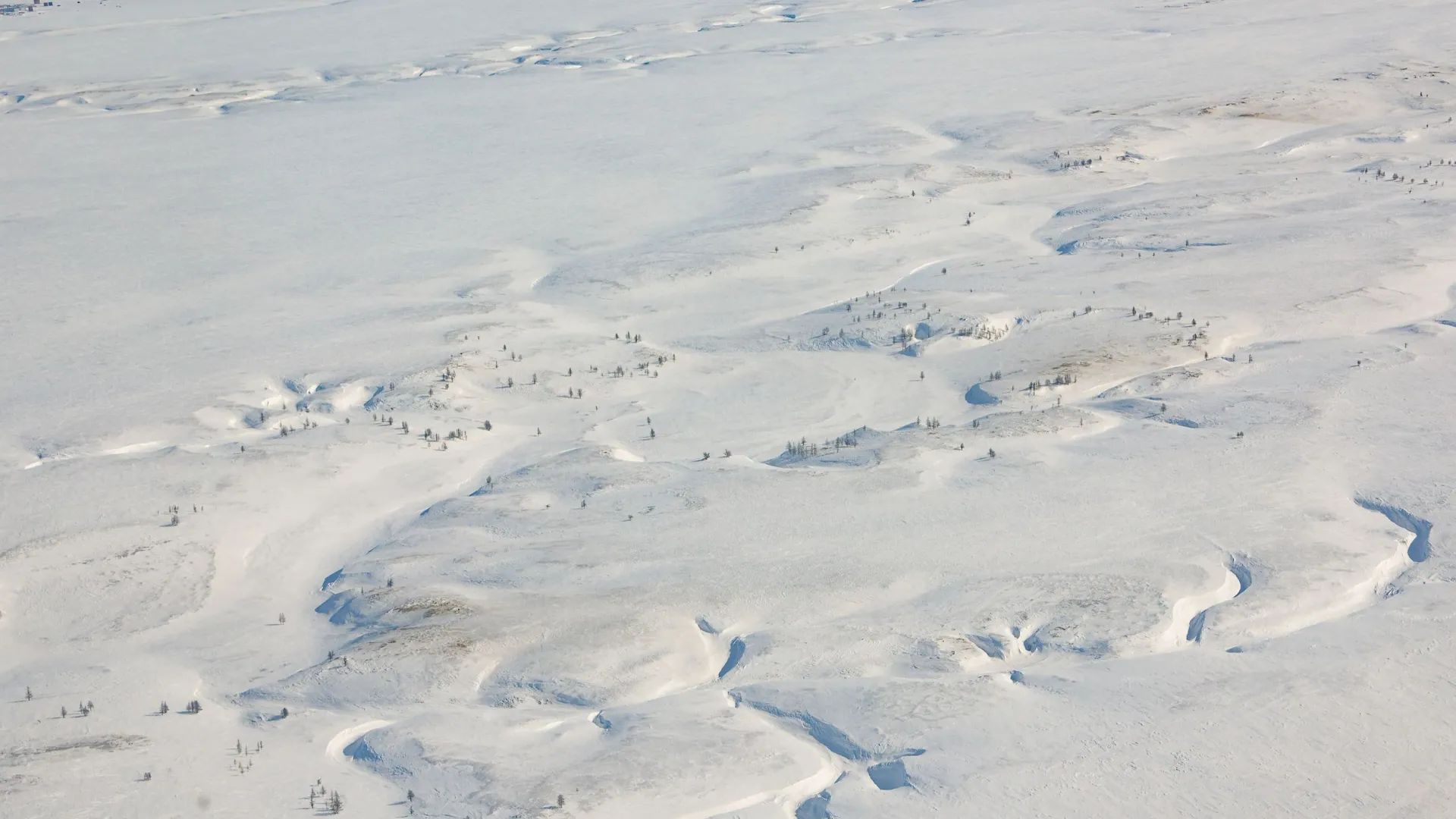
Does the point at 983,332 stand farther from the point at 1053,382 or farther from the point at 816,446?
the point at 816,446

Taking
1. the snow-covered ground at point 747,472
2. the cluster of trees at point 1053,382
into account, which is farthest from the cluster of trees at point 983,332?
the cluster of trees at point 1053,382

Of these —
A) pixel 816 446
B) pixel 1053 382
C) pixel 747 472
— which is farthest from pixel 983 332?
pixel 747 472

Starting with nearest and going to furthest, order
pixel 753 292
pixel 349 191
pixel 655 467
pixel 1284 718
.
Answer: pixel 1284 718
pixel 655 467
pixel 753 292
pixel 349 191

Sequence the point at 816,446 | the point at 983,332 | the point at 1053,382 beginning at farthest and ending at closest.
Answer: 1. the point at 983,332
2. the point at 1053,382
3. the point at 816,446

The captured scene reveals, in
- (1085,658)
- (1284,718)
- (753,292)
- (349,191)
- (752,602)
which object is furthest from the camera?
(349,191)

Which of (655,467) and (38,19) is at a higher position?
(38,19)

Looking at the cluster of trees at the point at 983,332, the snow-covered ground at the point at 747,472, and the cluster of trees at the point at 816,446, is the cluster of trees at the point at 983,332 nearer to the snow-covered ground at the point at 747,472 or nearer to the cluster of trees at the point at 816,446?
the snow-covered ground at the point at 747,472

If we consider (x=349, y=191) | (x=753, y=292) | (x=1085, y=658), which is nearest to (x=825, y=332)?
(x=753, y=292)

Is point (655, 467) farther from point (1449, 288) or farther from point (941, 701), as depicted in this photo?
point (1449, 288)
